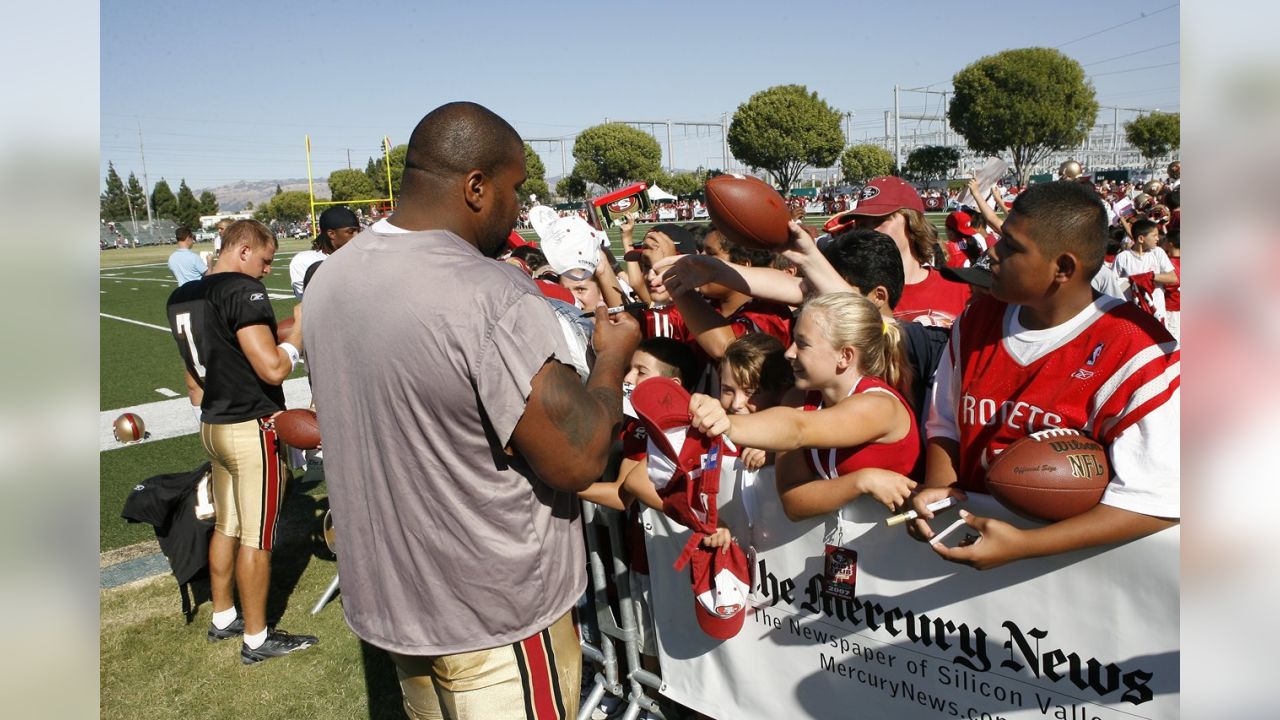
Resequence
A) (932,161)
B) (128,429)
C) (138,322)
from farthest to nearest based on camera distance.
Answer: (932,161) → (138,322) → (128,429)

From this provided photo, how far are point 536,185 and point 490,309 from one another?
90.8m

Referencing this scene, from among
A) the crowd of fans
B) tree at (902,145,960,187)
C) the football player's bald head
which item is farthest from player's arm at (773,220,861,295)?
tree at (902,145,960,187)

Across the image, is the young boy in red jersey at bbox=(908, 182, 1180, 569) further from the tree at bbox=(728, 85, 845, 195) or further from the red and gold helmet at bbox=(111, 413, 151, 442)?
the tree at bbox=(728, 85, 845, 195)

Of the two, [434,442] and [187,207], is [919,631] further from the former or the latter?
[187,207]

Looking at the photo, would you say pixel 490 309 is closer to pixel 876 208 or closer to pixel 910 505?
pixel 910 505

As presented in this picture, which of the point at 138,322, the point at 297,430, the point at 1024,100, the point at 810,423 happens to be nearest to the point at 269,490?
the point at 297,430

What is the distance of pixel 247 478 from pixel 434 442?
281cm

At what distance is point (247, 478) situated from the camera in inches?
166

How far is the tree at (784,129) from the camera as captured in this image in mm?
65062

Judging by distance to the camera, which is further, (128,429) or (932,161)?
(932,161)

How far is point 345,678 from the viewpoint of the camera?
404 cm

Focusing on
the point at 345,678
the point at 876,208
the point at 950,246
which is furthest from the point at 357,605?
the point at 950,246

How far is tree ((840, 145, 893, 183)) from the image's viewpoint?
75.5 m

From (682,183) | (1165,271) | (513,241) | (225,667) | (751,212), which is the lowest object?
(225,667)
